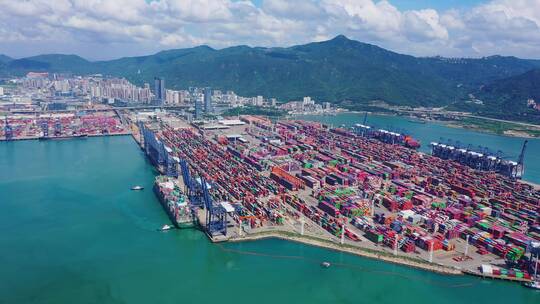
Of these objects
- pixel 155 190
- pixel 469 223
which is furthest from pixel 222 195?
pixel 469 223

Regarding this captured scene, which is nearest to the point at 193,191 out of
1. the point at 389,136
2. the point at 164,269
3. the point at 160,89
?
the point at 164,269

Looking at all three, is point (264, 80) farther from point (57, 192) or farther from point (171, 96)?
point (57, 192)

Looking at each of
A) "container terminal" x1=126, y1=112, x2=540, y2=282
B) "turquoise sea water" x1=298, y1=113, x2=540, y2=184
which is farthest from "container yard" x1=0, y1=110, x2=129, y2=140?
"turquoise sea water" x1=298, y1=113, x2=540, y2=184

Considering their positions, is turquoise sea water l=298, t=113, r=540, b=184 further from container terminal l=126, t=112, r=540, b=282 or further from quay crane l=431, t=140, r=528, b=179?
container terminal l=126, t=112, r=540, b=282

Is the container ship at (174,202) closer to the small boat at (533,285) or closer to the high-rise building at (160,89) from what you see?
the small boat at (533,285)

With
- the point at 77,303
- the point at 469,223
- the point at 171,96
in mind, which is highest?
the point at 171,96

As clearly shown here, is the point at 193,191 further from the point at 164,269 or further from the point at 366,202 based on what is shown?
the point at 366,202
